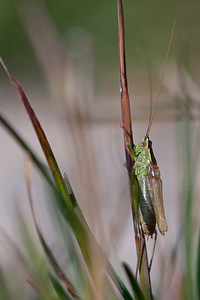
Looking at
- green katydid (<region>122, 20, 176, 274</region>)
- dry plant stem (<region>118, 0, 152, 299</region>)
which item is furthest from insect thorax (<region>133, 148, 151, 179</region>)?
dry plant stem (<region>118, 0, 152, 299</region>)

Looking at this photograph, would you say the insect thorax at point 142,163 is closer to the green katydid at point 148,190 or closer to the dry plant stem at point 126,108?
the green katydid at point 148,190

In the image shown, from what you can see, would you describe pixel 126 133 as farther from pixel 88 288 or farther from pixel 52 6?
pixel 52 6

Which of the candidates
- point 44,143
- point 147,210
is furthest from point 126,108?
point 147,210

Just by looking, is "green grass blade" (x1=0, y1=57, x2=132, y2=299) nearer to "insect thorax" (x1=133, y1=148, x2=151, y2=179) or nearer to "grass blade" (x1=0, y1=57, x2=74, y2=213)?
"grass blade" (x1=0, y1=57, x2=74, y2=213)

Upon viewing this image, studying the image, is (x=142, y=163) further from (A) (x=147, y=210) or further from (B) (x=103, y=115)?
(B) (x=103, y=115)

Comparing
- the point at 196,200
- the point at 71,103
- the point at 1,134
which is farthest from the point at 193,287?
the point at 1,134
